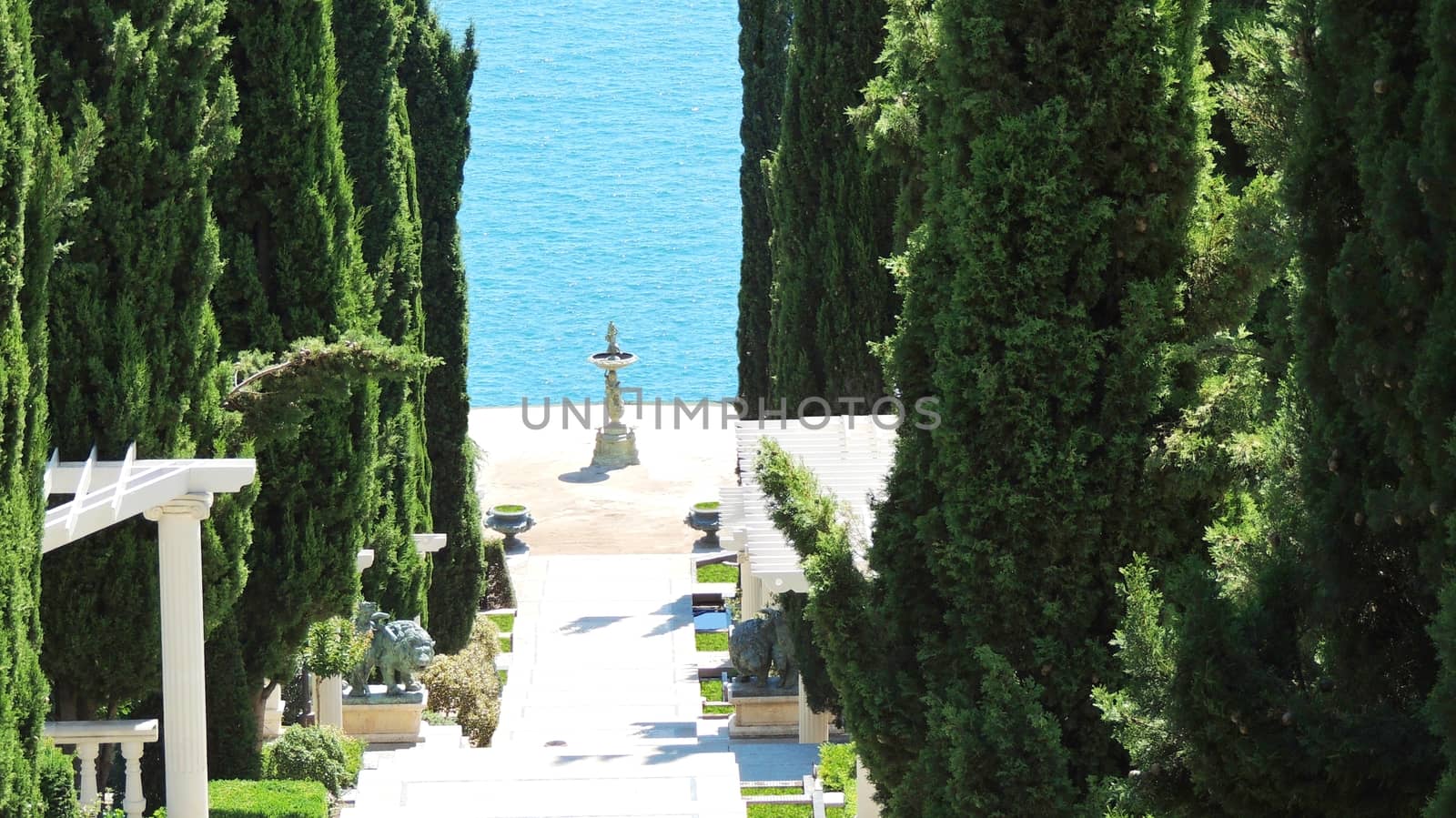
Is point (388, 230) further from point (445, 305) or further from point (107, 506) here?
point (107, 506)

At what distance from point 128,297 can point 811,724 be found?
7.13 metres

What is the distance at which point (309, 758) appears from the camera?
459 inches

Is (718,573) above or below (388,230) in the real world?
below

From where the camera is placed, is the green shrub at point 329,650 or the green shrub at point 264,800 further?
the green shrub at point 329,650

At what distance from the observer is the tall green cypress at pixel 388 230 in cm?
1488

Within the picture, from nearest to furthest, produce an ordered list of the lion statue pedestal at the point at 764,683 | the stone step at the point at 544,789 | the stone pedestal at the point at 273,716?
the stone step at the point at 544,789 < the stone pedestal at the point at 273,716 < the lion statue pedestal at the point at 764,683

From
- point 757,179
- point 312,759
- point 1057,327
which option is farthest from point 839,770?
point 757,179

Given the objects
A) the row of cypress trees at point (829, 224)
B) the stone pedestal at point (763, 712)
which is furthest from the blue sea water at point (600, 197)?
the stone pedestal at point (763, 712)

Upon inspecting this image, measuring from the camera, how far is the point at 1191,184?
6871 millimetres

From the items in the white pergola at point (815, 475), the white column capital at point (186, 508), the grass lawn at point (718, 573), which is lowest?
the grass lawn at point (718, 573)

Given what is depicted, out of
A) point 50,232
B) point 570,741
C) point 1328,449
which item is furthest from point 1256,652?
point 570,741

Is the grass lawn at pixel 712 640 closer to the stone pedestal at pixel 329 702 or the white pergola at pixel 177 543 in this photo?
the stone pedestal at pixel 329 702

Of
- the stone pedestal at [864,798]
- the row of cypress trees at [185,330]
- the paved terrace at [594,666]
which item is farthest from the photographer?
the paved terrace at [594,666]

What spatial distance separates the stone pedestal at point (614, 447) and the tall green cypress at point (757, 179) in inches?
230
